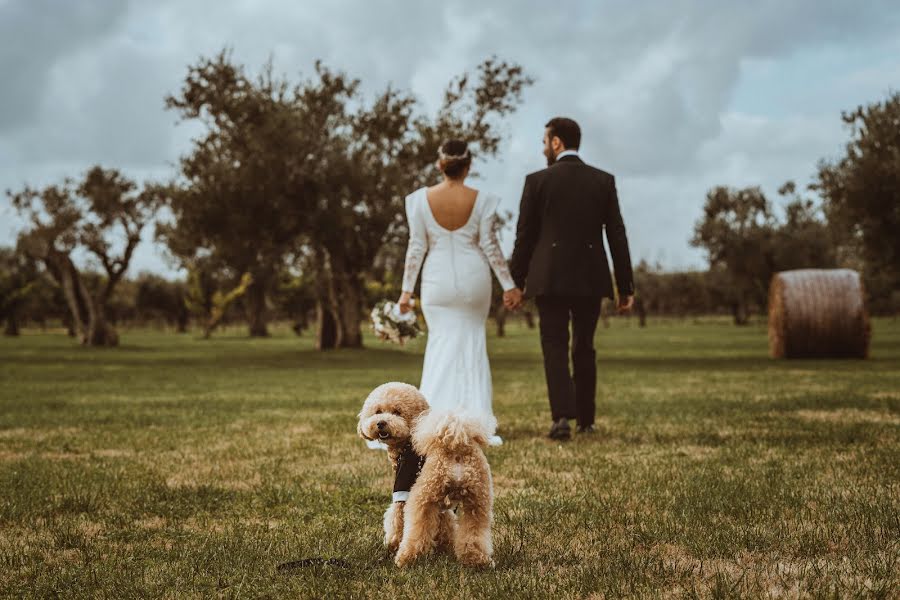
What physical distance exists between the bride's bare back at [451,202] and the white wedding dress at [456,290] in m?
0.04

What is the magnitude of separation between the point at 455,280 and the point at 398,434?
3645 mm

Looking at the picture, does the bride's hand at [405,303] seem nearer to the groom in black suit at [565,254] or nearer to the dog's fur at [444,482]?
the groom in black suit at [565,254]

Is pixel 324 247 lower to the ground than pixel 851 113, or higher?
lower

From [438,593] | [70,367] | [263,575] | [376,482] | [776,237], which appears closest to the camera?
[438,593]

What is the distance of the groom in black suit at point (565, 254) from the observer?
7.90 m

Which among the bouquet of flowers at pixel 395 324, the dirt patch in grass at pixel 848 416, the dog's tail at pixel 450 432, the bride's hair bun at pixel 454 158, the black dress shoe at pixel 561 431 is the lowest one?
the dirt patch in grass at pixel 848 416

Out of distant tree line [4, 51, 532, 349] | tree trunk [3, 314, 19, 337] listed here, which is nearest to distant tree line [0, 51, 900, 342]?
distant tree line [4, 51, 532, 349]

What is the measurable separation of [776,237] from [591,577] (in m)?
59.9

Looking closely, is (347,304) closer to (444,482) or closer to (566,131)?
(566,131)

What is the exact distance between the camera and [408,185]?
2888cm

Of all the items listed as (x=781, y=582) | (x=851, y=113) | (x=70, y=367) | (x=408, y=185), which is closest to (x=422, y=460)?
(x=781, y=582)

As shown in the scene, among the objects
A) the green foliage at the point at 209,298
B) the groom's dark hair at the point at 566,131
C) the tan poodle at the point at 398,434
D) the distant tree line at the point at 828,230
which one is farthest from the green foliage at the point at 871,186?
the green foliage at the point at 209,298

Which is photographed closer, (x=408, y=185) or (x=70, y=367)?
(x=70, y=367)

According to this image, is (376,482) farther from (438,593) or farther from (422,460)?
(438,593)
